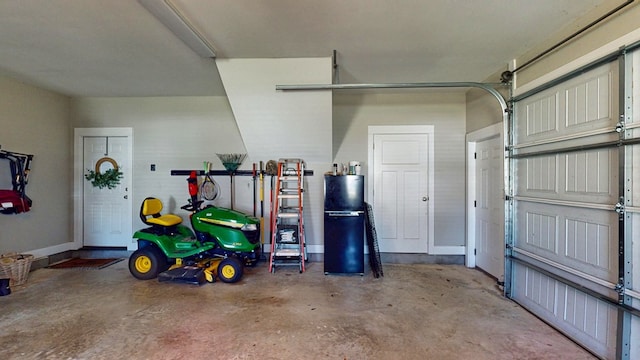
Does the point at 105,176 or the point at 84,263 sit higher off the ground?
the point at 105,176

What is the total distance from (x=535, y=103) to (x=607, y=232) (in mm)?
1290

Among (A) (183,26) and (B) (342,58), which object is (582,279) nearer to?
(B) (342,58)

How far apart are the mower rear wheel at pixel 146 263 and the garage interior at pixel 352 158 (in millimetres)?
320

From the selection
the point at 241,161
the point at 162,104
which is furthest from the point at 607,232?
the point at 162,104

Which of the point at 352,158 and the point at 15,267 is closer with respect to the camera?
the point at 15,267

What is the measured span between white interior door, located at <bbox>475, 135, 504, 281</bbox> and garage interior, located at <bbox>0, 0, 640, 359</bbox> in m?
0.03

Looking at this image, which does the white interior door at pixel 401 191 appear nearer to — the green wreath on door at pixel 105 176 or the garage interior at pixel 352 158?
the garage interior at pixel 352 158

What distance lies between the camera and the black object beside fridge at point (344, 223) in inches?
155

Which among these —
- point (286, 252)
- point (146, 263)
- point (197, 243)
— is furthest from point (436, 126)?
point (146, 263)

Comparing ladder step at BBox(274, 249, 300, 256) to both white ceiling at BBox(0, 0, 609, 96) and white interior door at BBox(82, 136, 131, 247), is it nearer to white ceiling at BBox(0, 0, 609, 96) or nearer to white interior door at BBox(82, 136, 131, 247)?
white ceiling at BBox(0, 0, 609, 96)

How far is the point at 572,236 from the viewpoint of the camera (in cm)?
239

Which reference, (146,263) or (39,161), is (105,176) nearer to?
(39,161)

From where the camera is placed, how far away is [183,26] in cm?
245

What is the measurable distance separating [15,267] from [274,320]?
3251mm
